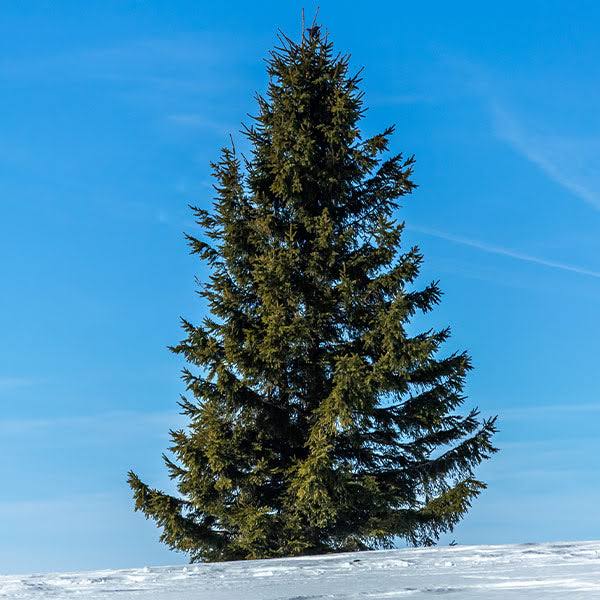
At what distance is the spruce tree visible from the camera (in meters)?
10.9

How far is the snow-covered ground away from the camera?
11.4 feet

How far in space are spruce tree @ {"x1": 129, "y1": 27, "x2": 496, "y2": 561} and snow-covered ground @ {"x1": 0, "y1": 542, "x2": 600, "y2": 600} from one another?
5.28 meters

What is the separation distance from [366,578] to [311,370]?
7.63 m

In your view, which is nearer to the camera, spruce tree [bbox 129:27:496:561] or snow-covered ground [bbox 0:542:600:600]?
snow-covered ground [bbox 0:542:600:600]

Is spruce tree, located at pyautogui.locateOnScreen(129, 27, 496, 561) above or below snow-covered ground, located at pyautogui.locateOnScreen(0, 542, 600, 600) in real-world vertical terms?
above

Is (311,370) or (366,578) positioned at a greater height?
(311,370)

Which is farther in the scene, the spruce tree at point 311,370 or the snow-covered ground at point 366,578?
the spruce tree at point 311,370

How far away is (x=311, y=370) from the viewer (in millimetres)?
11719

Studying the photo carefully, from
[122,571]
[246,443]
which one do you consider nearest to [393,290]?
[246,443]

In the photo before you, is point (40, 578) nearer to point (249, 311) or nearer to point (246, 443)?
point (246, 443)

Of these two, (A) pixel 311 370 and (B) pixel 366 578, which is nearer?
Answer: (B) pixel 366 578

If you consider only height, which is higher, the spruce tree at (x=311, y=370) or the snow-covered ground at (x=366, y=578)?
the spruce tree at (x=311, y=370)

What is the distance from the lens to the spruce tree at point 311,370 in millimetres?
10859

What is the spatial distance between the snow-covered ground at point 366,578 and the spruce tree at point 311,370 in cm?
528
